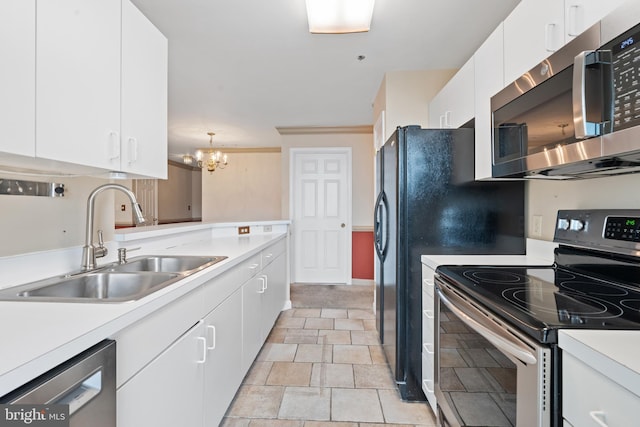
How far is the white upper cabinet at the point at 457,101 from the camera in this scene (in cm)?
196

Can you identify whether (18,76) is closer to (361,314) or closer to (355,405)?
(355,405)

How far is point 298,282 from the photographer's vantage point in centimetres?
498

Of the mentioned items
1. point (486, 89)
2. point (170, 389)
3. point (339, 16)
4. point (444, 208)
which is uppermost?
point (339, 16)

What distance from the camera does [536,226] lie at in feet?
5.94

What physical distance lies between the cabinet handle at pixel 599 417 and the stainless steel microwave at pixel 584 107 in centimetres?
67

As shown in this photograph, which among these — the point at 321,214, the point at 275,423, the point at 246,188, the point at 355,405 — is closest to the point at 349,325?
the point at 355,405

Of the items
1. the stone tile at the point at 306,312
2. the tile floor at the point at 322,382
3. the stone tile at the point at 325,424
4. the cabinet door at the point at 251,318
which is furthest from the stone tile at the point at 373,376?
the stone tile at the point at 306,312

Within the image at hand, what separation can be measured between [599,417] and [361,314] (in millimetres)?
2972

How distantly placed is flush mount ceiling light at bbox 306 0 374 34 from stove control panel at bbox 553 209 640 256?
158 cm

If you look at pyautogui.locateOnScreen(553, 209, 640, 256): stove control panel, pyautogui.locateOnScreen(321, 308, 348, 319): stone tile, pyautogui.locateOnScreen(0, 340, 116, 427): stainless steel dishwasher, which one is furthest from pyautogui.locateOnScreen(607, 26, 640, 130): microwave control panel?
pyautogui.locateOnScreen(321, 308, 348, 319): stone tile

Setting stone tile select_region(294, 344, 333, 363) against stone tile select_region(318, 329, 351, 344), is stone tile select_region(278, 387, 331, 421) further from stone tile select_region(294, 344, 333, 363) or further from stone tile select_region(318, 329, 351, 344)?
stone tile select_region(318, 329, 351, 344)

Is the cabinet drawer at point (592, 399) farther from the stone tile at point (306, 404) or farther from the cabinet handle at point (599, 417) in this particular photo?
the stone tile at point (306, 404)

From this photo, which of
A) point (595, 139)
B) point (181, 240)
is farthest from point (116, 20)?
point (595, 139)

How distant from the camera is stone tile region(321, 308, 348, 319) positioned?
3.48 meters
